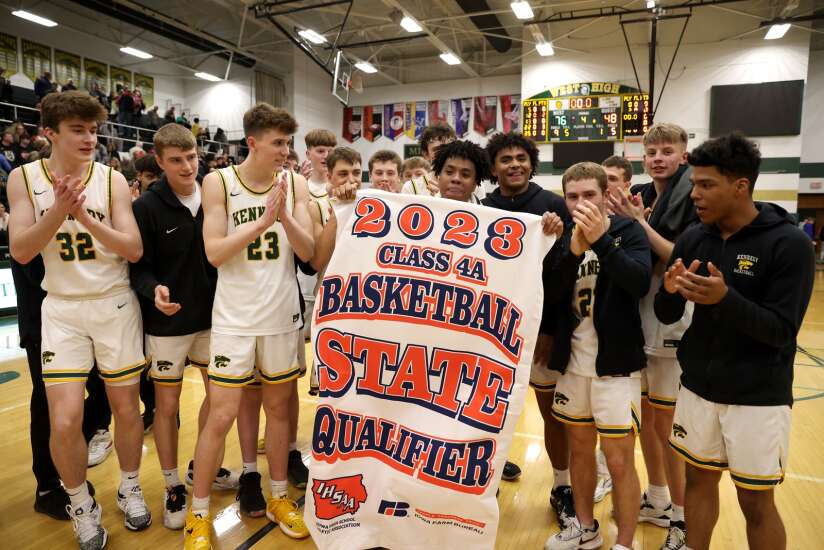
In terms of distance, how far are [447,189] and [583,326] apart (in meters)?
0.94

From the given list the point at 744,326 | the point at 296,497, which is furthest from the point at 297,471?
the point at 744,326

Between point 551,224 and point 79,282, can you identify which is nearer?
point 551,224

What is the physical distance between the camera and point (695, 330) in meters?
2.11

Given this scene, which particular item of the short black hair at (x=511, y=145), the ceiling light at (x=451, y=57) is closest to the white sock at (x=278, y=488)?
the short black hair at (x=511, y=145)

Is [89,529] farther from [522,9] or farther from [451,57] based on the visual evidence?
[451,57]

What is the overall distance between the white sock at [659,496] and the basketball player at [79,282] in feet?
8.93

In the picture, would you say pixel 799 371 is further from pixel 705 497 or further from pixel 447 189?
pixel 447 189

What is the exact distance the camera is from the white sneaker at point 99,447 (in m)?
3.43

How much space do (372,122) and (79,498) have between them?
16.3 meters

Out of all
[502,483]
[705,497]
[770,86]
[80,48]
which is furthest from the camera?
[80,48]

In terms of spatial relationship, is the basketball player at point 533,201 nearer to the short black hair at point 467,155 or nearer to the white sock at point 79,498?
the short black hair at point 467,155

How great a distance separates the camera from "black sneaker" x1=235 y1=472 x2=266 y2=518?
2814 millimetres

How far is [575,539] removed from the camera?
249cm

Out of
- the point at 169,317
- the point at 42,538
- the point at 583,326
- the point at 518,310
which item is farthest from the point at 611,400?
the point at 42,538
